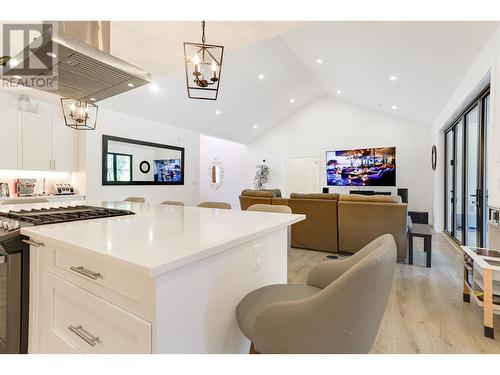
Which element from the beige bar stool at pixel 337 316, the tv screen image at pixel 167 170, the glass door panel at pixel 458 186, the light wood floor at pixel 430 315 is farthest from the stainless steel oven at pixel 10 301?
the glass door panel at pixel 458 186

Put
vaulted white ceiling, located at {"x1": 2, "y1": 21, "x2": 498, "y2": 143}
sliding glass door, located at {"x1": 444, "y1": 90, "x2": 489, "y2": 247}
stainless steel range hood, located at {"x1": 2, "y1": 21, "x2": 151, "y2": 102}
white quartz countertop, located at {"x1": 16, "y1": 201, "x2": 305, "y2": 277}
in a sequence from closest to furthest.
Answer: white quartz countertop, located at {"x1": 16, "y1": 201, "x2": 305, "y2": 277}, stainless steel range hood, located at {"x1": 2, "y1": 21, "x2": 151, "y2": 102}, vaulted white ceiling, located at {"x1": 2, "y1": 21, "x2": 498, "y2": 143}, sliding glass door, located at {"x1": 444, "y1": 90, "x2": 489, "y2": 247}

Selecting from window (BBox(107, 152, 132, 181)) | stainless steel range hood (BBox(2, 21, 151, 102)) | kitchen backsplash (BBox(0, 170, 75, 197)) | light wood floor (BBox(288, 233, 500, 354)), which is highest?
stainless steel range hood (BBox(2, 21, 151, 102))

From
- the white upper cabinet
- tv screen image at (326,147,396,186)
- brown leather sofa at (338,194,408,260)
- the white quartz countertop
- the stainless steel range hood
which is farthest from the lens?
tv screen image at (326,147,396,186)

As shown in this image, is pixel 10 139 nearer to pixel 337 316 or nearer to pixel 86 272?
pixel 86 272

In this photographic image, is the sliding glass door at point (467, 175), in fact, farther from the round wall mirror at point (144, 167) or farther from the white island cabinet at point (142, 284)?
the round wall mirror at point (144, 167)

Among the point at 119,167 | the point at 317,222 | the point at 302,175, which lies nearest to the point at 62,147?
the point at 119,167

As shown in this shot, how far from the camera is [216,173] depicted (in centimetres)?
953

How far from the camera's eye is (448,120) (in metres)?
4.37

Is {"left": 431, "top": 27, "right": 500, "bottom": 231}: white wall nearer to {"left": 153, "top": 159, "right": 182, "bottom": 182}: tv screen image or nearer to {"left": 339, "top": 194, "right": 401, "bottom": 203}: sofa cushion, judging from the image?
{"left": 339, "top": 194, "right": 401, "bottom": 203}: sofa cushion

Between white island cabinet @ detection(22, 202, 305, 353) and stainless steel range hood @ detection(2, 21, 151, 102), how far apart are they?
0.83m

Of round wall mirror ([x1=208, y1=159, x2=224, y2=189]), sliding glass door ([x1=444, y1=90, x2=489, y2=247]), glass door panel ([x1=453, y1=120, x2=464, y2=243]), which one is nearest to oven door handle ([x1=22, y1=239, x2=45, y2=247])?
sliding glass door ([x1=444, y1=90, x2=489, y2=247])

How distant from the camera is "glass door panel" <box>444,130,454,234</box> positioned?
4773 millimetres

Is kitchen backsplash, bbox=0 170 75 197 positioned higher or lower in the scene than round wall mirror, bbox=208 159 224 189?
lower

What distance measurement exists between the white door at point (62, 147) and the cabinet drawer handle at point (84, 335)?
4.16 meters
